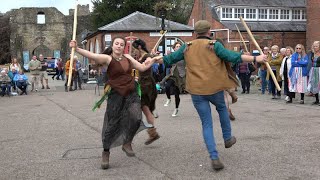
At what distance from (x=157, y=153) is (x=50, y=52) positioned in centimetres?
5602

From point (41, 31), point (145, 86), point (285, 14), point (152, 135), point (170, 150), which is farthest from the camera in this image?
point (41, 31)

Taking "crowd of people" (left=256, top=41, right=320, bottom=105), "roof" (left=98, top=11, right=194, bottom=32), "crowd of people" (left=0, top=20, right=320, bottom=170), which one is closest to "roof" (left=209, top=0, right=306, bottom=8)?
"roof" (left=98, top=11, right=194, bottom=32)

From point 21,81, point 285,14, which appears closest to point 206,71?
point 21,81

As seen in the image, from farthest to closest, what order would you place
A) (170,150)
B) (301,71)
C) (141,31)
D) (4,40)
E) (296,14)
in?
(4,40) < (296,14) < (141,31) < (301,71) < (170,150)

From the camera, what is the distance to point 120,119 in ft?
21.2

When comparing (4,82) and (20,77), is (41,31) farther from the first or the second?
(4,82)

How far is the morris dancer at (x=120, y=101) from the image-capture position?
6328 mm

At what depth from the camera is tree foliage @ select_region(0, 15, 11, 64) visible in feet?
197

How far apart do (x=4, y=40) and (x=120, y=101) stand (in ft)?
192

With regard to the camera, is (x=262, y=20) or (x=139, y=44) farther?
(x=262, y=20)

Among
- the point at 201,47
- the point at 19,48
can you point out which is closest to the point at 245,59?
the point at 201,47

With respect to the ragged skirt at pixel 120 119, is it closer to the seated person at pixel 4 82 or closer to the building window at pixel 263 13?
the seated person at pixel 4 82

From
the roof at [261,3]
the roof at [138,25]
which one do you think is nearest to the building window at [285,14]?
the roof at [261,3]

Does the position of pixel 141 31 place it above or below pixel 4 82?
above
